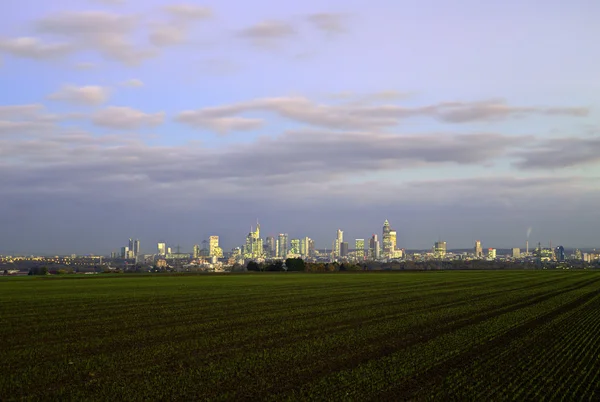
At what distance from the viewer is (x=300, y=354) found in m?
24.5

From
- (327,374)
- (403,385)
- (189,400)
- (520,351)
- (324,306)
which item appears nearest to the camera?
(189,400)

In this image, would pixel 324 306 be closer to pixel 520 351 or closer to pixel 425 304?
pixel 425 304

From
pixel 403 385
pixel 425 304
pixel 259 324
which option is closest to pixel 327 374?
pixel 403 385

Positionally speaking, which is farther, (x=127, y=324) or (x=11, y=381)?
(x=127, y=324)

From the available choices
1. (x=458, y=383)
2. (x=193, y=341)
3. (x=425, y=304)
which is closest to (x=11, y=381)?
(x=193, y=341)

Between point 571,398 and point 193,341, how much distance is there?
16.4 meters

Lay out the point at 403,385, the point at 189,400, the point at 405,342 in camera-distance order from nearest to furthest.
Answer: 1. the point at 189,400
2. the point at 403,385
3. the point at 405,342

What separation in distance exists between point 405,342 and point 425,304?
2284 centimetres

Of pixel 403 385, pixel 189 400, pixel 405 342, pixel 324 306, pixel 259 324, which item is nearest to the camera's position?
pixel 189 400

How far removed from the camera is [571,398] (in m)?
18.0

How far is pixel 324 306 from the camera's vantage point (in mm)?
48188

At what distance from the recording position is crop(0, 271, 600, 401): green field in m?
18.6

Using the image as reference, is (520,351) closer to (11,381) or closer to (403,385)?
(403,385)

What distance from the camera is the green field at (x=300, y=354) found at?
61.2 feet
